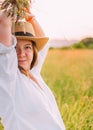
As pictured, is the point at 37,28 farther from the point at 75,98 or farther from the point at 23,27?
the point at 75,98

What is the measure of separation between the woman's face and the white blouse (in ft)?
0.25

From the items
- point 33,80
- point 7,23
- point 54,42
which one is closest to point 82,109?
point 54,42

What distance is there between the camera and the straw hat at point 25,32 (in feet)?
10.8

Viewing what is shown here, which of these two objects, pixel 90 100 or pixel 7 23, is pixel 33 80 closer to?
pixel 7 23

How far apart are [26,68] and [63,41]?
25 cm

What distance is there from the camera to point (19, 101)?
3.18 meters

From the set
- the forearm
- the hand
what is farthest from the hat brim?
the hand

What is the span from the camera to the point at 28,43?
340 cm

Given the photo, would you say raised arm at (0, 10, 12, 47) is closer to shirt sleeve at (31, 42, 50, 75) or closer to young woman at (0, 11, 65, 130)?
young woman at (0, 11, 65, 130)

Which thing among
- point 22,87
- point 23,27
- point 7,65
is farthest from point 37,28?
point 7,65

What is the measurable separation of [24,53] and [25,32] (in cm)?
12

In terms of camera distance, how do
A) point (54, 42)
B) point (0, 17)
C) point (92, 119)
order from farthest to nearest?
point (92, 119) < point (54, 42) < point (0, 17)

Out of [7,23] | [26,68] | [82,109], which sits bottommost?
[82,109]

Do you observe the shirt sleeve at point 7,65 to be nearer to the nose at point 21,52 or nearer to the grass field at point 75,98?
the nose at point 21,52
